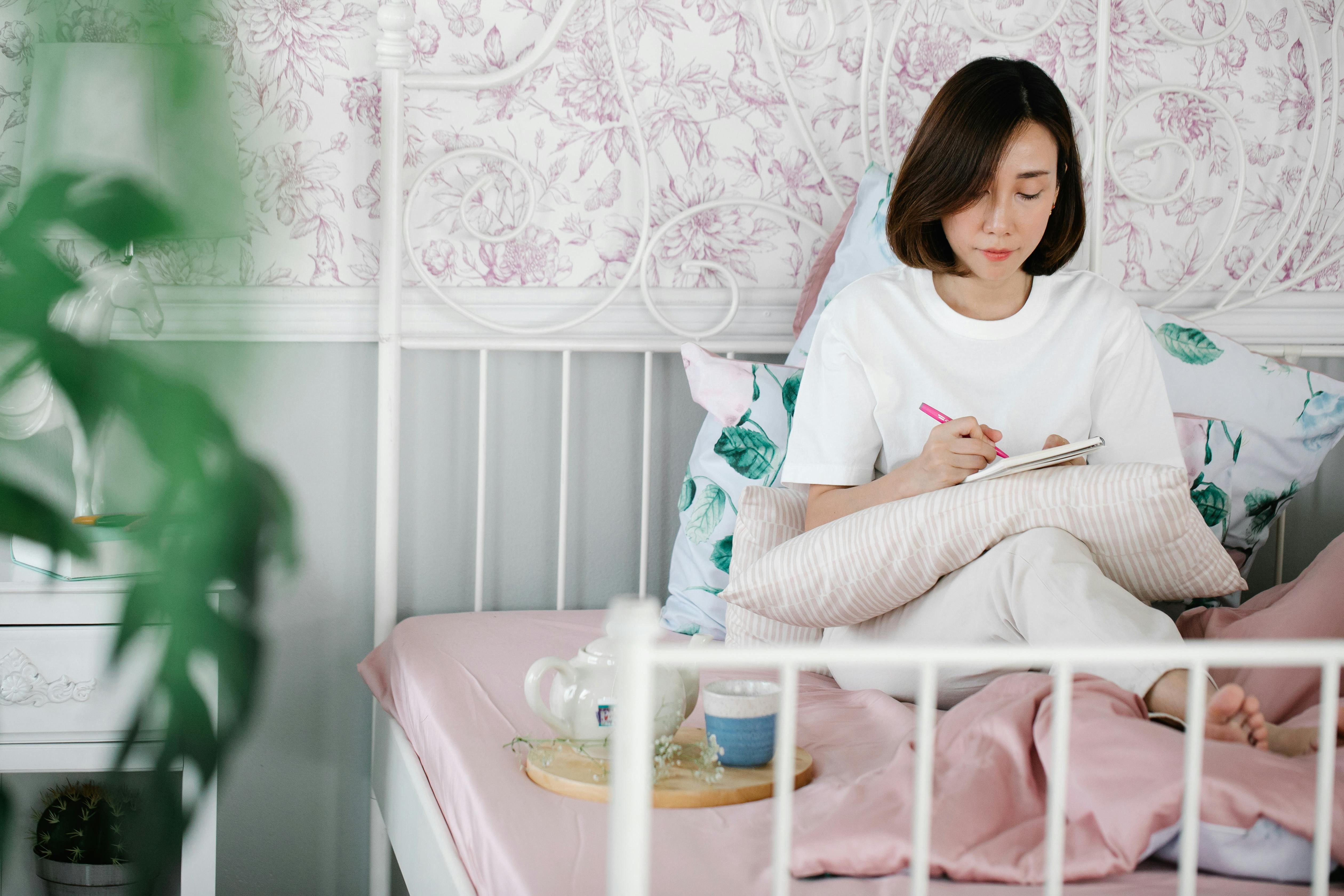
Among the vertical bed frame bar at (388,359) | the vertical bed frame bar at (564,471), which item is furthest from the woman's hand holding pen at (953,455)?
the vertical bed frame bar at (388,359)

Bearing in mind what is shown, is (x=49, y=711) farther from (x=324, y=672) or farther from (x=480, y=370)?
(x=480, y=370)

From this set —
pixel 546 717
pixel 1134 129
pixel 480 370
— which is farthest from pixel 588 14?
pixel 546 717

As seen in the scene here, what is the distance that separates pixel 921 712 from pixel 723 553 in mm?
918

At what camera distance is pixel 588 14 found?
1.68 m

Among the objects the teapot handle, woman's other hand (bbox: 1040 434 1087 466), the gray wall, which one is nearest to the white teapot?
the teapot handle

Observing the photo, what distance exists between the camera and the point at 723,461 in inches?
60.6

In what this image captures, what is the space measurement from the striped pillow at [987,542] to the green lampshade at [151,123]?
3.05 feet

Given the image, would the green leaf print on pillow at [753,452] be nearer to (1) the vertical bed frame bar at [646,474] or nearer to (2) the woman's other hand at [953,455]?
(1) the vertical bed frame bar at [646,474]

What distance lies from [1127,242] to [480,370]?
3.40ft

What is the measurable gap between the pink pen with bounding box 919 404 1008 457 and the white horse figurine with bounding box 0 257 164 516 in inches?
40.5

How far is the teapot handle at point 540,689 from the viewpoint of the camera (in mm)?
914

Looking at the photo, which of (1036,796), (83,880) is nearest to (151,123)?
(1036,796)

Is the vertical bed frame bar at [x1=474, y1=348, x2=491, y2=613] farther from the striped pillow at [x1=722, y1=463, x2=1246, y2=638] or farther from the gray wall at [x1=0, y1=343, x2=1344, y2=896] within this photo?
the striped pillow at [x1=722, y1=463, x2=1246, y2=638]

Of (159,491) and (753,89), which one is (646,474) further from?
(159,491)
